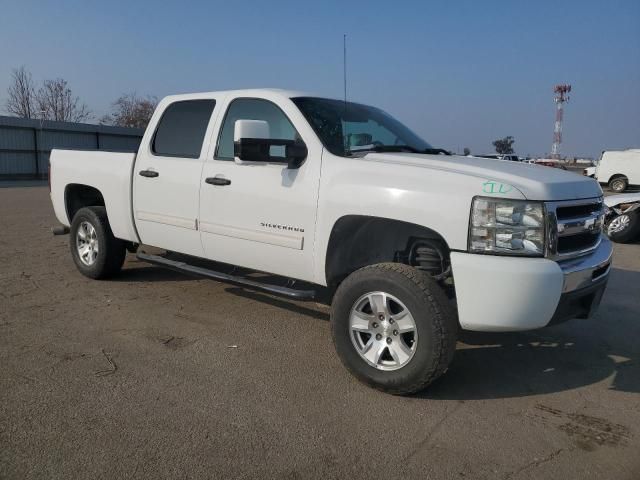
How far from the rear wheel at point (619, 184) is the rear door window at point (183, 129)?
26325 mm

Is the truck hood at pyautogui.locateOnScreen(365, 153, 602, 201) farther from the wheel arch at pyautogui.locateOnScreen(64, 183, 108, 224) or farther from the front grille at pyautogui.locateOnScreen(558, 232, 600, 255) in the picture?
the wheel arch at pyautogui.locateOnScreen(64, 183, 108, 224)

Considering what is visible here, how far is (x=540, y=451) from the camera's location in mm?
2871

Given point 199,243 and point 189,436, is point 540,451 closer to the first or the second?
point 189,436

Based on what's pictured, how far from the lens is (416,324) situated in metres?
3.29

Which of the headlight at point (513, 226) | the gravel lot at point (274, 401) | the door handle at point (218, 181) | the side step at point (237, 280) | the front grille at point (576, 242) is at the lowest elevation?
the gravel lot at point (274, 401)

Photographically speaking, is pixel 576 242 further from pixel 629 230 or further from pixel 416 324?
pixel 629 230

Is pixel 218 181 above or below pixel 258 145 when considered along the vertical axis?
below

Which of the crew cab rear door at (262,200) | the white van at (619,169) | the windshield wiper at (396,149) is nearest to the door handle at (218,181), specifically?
the crew cab rear door at (262,200)

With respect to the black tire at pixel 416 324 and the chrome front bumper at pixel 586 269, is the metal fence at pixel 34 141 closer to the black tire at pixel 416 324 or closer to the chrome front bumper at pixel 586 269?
the black tire at pixel 416 324

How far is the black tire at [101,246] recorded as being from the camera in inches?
227

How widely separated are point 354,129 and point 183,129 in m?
1.69

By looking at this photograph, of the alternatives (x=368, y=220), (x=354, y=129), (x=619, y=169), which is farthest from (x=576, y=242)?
(x=619, y=169)

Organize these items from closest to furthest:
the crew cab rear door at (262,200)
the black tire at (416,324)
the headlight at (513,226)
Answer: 1. the headlight at (513,226)
2. the black tire at (416,324)
3. the crew cab rear door at (262,200)

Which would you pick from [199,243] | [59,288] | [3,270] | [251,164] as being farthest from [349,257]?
[3,270]
